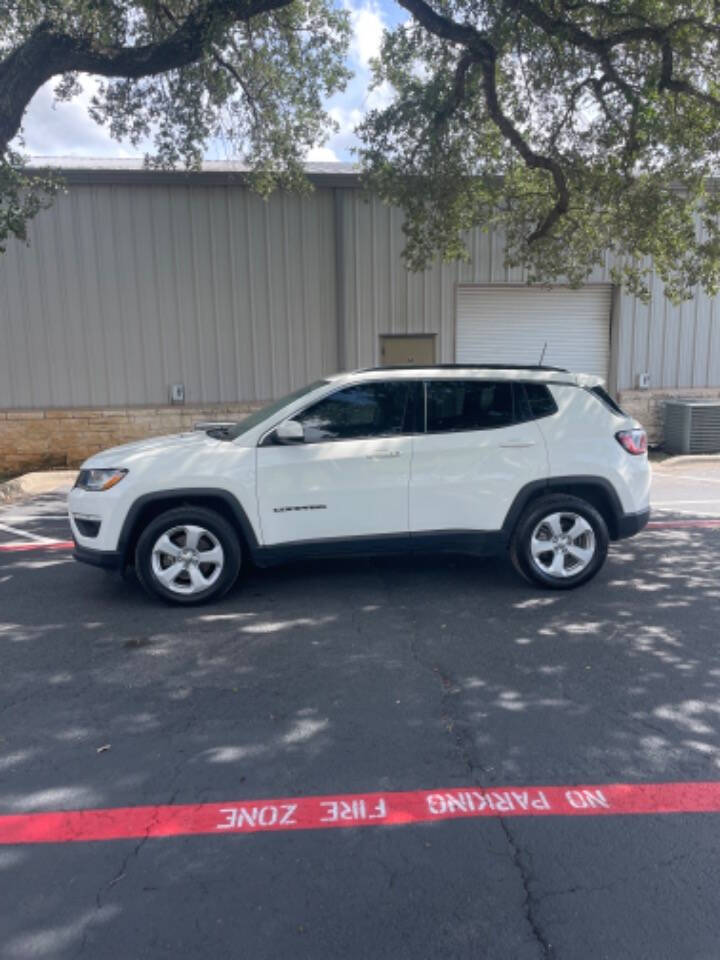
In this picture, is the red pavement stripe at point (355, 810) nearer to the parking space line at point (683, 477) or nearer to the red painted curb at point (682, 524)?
the red painted curb at point (682, 524)

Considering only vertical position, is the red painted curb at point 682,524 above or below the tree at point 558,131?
below

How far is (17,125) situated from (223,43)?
2625mm

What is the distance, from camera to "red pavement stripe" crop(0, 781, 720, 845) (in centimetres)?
278

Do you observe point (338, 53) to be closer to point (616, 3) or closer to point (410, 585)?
point (616, 3)

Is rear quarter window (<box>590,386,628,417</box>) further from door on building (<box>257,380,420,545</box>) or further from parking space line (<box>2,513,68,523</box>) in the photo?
parking space line (<box>2,513,68,523</box>)

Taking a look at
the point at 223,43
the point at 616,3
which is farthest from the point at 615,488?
the point at 223,43

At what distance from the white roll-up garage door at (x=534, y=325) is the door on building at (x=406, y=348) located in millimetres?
605

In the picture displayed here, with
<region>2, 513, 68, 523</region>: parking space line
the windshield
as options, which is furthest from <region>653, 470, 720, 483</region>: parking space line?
<region>2, 513, 68, 523</region>: parking space line

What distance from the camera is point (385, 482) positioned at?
17.4 feet

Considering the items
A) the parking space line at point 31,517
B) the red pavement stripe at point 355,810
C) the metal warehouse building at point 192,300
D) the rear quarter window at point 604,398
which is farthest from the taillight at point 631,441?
the metal warehouse building at point 192,300

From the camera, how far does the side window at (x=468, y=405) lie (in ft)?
18.0

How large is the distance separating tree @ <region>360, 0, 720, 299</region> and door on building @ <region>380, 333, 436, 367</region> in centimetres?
259

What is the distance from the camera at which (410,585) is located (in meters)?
5.84

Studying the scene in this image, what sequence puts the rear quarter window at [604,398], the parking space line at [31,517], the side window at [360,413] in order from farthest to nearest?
the parking space line at [31,517]
the rear quarter window at [604,398]
the side window at [360,413]
